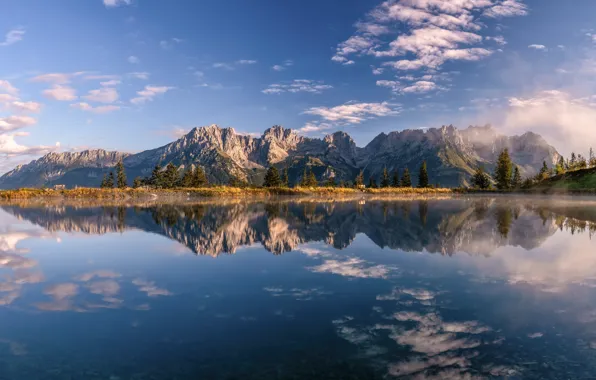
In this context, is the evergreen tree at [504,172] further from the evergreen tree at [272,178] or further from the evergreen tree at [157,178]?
the evergreen tree at [157,178]

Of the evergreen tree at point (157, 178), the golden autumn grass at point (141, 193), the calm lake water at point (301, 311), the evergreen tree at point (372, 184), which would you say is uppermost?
the evergreen tree at point (157, 178)

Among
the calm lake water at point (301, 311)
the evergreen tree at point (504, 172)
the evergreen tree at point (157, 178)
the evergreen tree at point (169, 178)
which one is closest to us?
the calm lake water at point (301, 311)

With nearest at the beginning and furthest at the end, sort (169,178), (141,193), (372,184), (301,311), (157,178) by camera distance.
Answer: (301,311), (141,193), (169,178), (157,178), (372,184)

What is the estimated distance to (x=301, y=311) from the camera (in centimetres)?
1224

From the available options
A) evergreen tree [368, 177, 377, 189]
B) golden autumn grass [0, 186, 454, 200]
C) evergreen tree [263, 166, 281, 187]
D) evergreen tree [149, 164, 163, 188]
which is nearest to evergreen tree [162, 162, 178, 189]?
evergreen tree [149, 164, 163, 188]

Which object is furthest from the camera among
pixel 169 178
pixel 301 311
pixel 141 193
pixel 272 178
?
pixel 272 178

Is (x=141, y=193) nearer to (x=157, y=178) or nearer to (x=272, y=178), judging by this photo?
(x=157, y=178)

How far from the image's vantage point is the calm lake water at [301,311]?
852 cm

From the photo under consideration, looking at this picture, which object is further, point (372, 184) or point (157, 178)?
point (372, 184)

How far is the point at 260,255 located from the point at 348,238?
30.3 feet

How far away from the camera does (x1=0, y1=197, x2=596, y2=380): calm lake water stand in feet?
28.0

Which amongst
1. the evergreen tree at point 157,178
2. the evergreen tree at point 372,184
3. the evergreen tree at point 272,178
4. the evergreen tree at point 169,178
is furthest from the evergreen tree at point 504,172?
the evergreen tree at point 157,178

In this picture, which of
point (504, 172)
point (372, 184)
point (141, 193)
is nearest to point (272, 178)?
point (372, 184)

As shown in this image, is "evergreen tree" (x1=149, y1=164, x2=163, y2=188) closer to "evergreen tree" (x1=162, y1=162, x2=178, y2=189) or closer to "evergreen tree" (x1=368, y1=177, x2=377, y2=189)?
"evergreen tree" (x1=162, y1=162, x2=178, y2=189)
